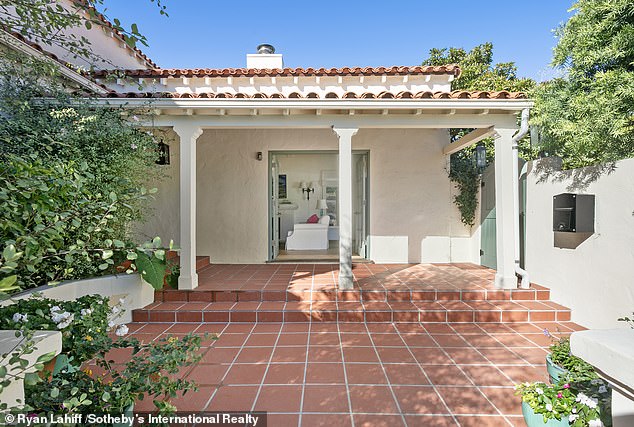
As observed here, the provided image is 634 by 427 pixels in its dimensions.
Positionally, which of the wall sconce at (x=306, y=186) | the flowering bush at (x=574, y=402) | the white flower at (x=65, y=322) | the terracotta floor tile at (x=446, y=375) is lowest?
the terracotta floor tile at (x=446, y=375)

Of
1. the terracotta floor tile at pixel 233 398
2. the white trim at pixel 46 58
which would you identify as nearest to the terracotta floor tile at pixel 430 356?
the terracotta floor tile at pixel 233 398

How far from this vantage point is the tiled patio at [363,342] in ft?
7.67

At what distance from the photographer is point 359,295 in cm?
429

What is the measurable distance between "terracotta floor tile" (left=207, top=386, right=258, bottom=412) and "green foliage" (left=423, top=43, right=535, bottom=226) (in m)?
5.15

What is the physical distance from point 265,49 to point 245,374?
22.1 ft

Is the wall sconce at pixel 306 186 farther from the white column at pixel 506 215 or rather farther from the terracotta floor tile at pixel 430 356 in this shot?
the terracotta floor tile at pixel 430 356

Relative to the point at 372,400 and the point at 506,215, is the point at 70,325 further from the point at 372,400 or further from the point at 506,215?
the point at 506,215

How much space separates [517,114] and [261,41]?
5523 mm

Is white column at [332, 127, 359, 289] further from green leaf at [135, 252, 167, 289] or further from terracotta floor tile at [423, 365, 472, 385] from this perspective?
green leaf at [135, 252, 167, 289]

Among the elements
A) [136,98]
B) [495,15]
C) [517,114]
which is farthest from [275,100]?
[495,15]

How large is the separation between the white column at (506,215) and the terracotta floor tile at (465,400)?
7.72ft

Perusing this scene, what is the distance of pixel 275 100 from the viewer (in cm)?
418

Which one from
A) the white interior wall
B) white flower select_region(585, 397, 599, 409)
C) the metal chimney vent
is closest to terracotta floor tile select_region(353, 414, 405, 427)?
white flower select_region(585, 397, 599, 409)

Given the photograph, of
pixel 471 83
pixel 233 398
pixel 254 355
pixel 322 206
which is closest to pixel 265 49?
pixel 322 206
